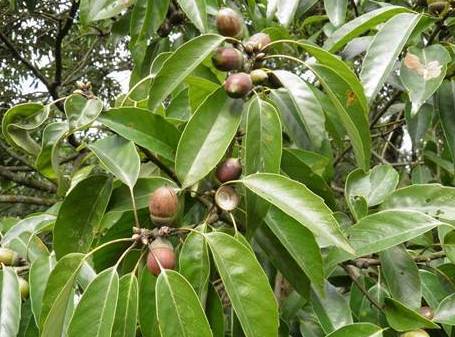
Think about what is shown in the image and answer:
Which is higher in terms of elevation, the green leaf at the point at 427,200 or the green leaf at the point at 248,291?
the green leaf at the point at 248,291

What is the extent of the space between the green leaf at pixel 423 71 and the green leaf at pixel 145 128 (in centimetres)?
43

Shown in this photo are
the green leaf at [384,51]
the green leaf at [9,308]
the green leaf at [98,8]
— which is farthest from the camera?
the green leaf at [98,8]

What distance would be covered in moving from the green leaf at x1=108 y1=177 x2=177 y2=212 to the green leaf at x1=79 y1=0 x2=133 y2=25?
62 cm

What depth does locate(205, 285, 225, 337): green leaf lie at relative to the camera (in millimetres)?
898

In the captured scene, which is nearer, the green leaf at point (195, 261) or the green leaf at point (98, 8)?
the green leaf at point (195, 261)

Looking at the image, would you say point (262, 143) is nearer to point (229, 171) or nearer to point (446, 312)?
point (229, 171)

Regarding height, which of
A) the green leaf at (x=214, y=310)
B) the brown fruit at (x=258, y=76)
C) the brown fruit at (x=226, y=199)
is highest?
the brown fruit at (x=258, y=76)

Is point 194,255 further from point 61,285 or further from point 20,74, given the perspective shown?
point 20,74

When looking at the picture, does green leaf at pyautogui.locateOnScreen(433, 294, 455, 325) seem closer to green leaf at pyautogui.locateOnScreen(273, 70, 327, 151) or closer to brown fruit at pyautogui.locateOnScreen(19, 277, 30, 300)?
green leaf at pyautogui.locateOnScreen(273, 70, 327, 151)

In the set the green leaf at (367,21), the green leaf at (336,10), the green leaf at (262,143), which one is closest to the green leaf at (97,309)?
the green leaf at (262,143)

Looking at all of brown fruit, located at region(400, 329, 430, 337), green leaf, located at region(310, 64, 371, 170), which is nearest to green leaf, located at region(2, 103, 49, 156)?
green leaf, located at region(310, 64, 371, 170)

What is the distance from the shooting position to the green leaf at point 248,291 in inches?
30.2

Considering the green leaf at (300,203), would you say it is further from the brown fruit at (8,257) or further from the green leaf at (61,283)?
the brown fruit at (8,257)

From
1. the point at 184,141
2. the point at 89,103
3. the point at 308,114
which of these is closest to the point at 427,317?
the point at 308,114
